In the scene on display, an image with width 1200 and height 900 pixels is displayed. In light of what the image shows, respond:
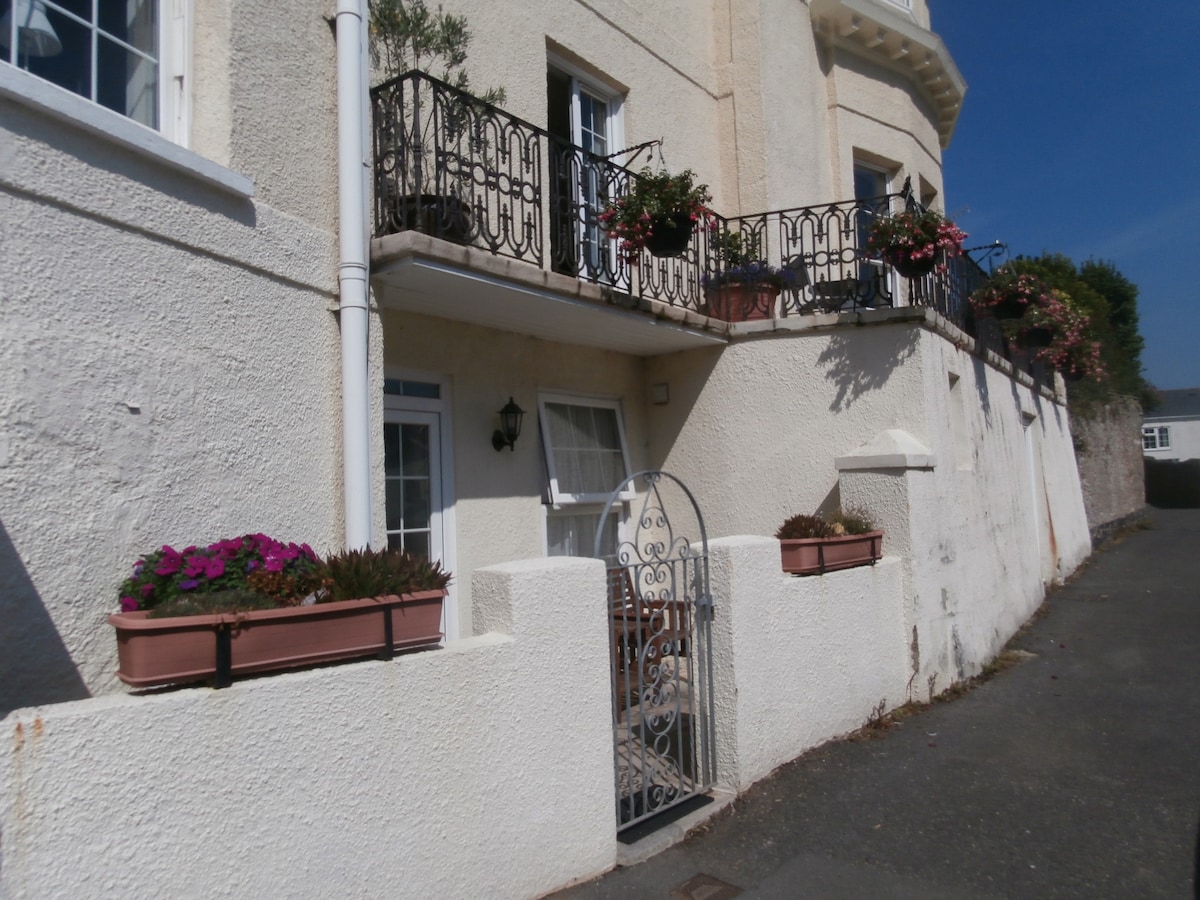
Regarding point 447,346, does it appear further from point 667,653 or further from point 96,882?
point 96,882

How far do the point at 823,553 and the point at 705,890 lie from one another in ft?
8.62

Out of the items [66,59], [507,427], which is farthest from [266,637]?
[507,427]

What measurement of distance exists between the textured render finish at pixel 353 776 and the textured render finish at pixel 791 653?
117 centimetres

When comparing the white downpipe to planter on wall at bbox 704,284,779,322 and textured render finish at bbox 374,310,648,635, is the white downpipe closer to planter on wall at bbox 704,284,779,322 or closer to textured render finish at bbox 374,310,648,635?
textured render finish at bbox 374,310,648,635

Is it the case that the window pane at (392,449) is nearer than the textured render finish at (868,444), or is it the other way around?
the window pane at (392,449)

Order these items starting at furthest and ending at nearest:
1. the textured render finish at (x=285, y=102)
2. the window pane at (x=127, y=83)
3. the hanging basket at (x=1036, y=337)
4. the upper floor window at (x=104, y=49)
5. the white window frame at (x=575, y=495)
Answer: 1. the hanging basket at (x=1036, y=337)
2. the white window frame at (x=575, y=495)
3. the textured render finish at (x=285, y=102)
4. the window pane at (x=127, y=83)
5. the upper floor window at (x=104, y=49)

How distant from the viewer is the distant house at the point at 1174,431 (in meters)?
52.7

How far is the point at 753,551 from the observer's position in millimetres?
5320

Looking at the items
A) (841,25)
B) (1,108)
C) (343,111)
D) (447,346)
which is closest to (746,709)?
(447,346)

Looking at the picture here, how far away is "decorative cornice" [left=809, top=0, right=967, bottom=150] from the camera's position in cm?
1030

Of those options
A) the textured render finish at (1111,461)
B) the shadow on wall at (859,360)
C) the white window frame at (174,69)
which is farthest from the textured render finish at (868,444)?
the textured render finish at (1111,461)

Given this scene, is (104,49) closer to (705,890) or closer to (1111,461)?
(705,890)

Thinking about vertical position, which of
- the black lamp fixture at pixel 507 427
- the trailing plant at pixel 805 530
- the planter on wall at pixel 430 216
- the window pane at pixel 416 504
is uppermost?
the planter on wall at pixel 430 216

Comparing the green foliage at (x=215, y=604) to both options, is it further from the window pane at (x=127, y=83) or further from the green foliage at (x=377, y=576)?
the window pane at (x=127, y=83)
